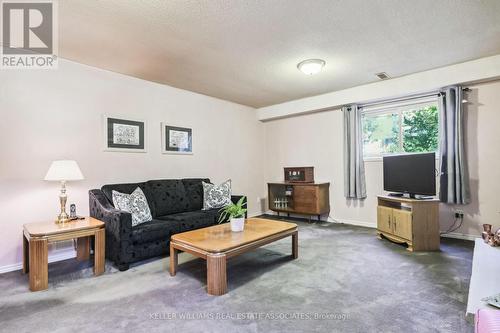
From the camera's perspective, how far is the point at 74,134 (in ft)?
10.8

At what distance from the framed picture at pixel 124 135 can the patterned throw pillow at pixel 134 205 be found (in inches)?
32.6

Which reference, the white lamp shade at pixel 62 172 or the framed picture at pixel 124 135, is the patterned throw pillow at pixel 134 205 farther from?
the framed picture at pixel 124 135

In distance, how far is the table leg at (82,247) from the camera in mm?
3160

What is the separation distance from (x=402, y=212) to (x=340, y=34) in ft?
7.90

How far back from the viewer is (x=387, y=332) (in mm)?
1699

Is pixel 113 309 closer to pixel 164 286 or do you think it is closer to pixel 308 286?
pixel 164 286

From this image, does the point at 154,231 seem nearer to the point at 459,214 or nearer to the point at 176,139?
the point at 176,139

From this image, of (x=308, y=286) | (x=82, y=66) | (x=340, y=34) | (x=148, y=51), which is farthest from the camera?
(x=82, y=66)

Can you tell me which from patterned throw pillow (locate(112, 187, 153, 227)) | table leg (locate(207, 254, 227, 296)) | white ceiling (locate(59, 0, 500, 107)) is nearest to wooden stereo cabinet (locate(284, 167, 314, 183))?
white ceiling (locate(59, 0, 500, 107))

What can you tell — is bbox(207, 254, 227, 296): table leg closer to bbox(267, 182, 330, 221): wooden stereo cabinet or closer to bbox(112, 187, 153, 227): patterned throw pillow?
bbox(112, 187, 153, 227): patterned throw pillow

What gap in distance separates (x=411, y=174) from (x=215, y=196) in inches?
115

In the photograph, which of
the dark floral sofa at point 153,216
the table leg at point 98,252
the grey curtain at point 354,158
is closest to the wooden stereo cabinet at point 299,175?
the grey curtain at point 354,158

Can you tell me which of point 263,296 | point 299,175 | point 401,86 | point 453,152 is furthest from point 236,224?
point 401,86

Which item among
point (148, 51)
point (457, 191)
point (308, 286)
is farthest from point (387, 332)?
point (148, 51)
